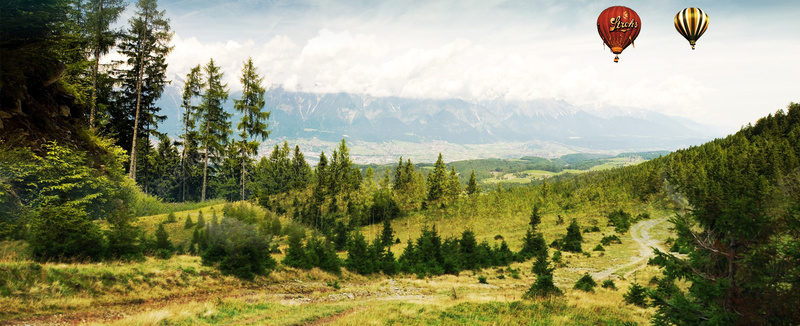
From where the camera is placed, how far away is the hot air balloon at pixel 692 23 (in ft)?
61.5

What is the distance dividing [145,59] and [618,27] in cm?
3832

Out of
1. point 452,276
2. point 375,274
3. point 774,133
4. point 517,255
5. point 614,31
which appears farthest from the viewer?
point 774,133

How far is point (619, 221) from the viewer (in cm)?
5591

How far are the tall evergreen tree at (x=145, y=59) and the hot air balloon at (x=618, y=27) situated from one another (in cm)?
3546

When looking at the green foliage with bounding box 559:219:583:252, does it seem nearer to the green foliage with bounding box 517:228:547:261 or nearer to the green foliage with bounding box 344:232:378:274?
the green foliage with bounding box 517:228:547:261

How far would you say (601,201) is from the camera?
7206 cm

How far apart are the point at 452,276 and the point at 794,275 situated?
77.5 feet

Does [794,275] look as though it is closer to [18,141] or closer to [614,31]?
[614,31]

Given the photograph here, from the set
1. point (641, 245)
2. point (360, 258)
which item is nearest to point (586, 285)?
point (360, 258)

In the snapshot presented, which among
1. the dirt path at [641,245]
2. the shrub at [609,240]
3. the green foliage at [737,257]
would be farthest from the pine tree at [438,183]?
the green foliage at [737,257]

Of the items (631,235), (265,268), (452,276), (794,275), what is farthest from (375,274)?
Answer: (631,235)

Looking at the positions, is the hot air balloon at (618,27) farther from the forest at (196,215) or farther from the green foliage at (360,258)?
the green foliage at (360,258)

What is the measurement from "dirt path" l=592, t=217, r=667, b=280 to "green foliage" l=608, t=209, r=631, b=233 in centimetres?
124

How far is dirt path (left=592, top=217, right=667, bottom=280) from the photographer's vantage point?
105ft
